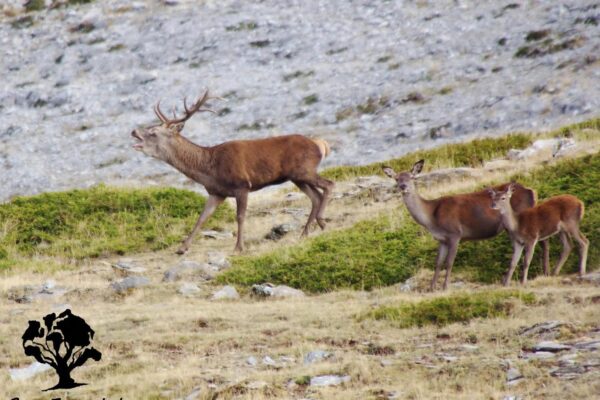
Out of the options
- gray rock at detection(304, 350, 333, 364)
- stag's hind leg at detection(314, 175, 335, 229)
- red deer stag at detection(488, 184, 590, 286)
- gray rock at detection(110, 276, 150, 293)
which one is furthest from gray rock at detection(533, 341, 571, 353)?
stag's hind leg at detection(314, 175, 335, 229)

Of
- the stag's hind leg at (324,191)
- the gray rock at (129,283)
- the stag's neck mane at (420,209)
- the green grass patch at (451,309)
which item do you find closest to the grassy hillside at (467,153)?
the stag's hind leg at (324,191)

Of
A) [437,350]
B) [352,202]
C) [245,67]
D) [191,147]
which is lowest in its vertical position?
[245,67]

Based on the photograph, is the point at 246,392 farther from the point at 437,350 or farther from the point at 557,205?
the point at 557,205

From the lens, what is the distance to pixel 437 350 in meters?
11.2

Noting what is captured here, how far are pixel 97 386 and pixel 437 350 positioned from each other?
3334mm

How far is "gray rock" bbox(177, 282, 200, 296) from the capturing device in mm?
15875

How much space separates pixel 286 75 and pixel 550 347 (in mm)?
31890

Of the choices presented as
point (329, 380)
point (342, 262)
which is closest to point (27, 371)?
point (329, 380)

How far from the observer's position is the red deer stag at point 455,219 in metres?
15.0

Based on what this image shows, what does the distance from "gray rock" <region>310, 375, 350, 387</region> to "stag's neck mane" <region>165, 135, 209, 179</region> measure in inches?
383

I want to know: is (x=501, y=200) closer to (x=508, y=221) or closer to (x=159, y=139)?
(x=508, y=221)

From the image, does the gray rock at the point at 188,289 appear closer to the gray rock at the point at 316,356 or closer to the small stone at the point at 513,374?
the gray rock at the point at 316,356

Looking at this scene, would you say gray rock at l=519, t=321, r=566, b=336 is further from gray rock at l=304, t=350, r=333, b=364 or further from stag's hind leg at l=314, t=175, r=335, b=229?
stag's hind leg at l=314, t=175, r=335, b=229

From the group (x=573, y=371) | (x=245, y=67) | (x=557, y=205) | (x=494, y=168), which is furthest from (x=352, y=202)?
(x=245, y=67)
